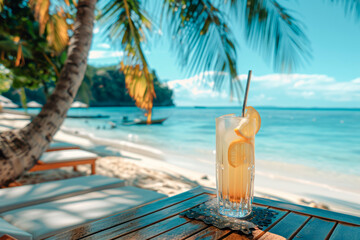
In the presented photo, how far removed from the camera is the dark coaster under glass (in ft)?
2.44

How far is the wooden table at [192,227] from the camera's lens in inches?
27.7

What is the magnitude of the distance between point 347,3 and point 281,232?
1.80 meters

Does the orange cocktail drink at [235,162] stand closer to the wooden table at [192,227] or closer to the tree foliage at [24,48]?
the wooden table at [192,227]

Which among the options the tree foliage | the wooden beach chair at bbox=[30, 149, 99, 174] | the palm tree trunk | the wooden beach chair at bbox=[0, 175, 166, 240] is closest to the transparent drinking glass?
the wooden beach chair at bbox=[0, 175, 166, 240]

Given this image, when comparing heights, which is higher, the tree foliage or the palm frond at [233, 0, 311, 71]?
the tree foliage

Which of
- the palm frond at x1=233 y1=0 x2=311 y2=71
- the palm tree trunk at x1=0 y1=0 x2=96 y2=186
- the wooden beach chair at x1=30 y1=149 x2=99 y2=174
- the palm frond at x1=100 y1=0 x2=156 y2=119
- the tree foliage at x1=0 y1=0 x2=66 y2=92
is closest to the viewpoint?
the palm tree trunk at x1=0 y1=0 x2=96 y2=186

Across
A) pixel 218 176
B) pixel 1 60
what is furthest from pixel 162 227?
pixel 1 60

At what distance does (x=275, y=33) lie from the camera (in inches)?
91.3

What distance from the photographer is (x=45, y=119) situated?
2.03m

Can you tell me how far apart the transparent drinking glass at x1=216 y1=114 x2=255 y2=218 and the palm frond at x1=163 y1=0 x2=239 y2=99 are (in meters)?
1.77

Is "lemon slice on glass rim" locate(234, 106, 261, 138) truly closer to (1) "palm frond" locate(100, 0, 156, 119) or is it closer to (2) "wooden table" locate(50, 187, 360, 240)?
(2) "wooden table" locate(50, 187, 360, 240)

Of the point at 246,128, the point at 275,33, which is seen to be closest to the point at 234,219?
the point at 246,128

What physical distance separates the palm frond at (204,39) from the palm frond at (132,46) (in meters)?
0.45

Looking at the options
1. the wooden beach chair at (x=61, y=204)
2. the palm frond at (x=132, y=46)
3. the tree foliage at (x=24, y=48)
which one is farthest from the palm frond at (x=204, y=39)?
the tree foliage at (x=24, y=48)
